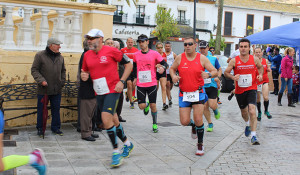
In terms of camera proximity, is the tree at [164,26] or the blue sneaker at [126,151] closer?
the blue sneaker at [126,151]

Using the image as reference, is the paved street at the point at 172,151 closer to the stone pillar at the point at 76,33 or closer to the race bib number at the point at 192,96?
the race bib number at the point at 192,96

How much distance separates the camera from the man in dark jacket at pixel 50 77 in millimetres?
7809

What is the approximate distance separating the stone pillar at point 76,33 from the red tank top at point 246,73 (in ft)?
10.9

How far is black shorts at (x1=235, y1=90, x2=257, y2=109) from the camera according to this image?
8.02m

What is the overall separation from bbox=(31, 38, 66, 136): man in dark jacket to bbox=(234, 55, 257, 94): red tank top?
3288 millimetres

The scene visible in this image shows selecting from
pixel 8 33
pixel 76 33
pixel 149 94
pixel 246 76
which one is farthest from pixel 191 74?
pixel 8 33

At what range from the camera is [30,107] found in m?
8.42

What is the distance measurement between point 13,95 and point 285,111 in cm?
835

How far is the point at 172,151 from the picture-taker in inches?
277

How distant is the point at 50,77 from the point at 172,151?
8.72ft

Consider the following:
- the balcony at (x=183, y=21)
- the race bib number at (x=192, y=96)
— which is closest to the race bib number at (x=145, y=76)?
the race bib number at (x=192, y=96)

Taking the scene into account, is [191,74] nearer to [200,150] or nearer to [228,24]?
[200,150]

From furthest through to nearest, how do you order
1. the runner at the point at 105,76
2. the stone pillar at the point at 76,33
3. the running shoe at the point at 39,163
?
the stone pillar at the point at 76,33 → the runner at the point at 105,76 → the running shoe at the point at 39,163

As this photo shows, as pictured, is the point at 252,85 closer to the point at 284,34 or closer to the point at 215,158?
the point at 215,158
